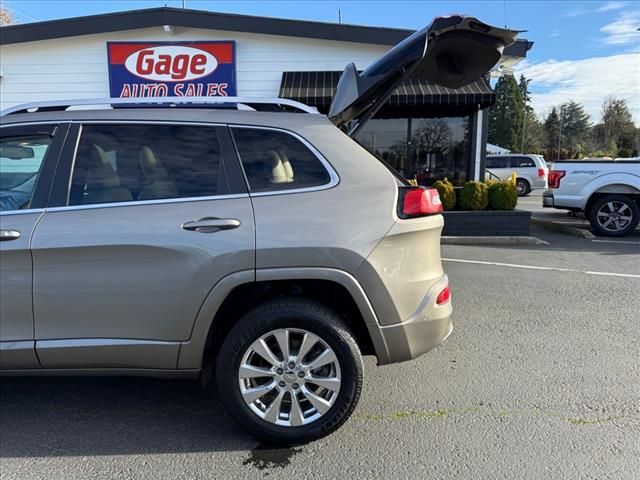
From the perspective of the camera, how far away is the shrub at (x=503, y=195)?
8758 mm

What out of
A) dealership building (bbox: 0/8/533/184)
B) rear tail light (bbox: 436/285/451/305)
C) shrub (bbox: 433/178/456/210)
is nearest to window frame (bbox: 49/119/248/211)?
rear tail light (bbox: 436/285/451/305)

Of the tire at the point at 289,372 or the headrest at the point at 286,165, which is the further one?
the headrest at the point at 286,165

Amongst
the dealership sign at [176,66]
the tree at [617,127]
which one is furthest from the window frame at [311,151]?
the tree at [617,127]

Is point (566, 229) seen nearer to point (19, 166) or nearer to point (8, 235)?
point (19, 166)

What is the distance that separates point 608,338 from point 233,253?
3.53 m

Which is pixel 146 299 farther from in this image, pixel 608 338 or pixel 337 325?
pixel 608 338

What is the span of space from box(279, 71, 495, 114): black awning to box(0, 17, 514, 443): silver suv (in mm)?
6700

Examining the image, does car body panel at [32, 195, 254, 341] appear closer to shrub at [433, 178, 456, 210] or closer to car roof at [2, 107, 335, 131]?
car roof at [2, 107, 335, 131]

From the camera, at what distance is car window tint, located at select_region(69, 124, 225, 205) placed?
103 inches

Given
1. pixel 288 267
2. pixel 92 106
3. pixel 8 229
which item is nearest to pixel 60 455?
pixel 8 229

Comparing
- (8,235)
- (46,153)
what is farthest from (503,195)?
(8,235)

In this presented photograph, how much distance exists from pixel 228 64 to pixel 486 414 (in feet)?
29.7

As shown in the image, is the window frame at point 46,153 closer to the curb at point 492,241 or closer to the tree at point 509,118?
the curb at point 492,241

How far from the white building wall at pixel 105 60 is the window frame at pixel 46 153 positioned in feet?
24.9
